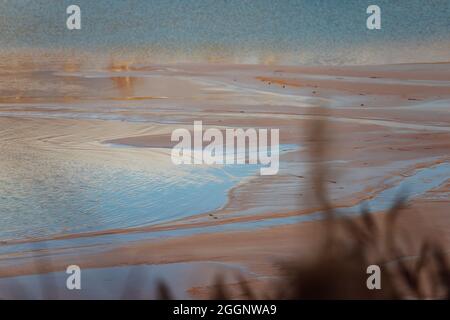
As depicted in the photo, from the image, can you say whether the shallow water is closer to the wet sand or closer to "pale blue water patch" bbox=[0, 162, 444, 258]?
the wet sand

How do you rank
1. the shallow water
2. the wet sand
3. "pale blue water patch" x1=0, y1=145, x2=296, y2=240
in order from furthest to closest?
"pale blue water patch" x1=0, y1=145, x2=296, y2=240 → the wet sand → the shallow water

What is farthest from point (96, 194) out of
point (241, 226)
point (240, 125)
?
point (240, 125)

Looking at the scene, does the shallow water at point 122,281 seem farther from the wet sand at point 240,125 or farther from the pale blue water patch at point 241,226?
the pale blue water patch at point 241,226

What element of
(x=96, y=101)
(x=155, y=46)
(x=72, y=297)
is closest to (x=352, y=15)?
(x=155, y=46)

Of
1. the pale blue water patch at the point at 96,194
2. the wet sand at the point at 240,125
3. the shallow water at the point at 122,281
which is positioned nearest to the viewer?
the shallow water at the point at 122,281

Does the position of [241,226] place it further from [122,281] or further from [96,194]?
[96,194]

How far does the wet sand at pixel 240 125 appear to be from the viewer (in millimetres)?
4734

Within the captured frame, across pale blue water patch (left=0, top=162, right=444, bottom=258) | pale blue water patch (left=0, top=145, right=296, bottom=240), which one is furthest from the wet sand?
pale blue water patch (left=0, top=145, right=296, bottom=240)

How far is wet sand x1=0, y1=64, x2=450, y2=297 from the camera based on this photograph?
4734 millimetres

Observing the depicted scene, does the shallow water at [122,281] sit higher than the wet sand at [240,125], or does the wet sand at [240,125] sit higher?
the wet sand at [240,125]

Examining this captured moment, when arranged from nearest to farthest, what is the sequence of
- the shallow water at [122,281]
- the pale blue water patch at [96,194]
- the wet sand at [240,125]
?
the shallow water at [122,281] < the wet sand at [240,125] < the pale blue water patch at [96,194]

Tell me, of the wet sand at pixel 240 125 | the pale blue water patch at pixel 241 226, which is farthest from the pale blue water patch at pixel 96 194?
the pale blue water patch at pixel 241 226

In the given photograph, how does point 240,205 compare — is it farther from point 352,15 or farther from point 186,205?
point 352,15

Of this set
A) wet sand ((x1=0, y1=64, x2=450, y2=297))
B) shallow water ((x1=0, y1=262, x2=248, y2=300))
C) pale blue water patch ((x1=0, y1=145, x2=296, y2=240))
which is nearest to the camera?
shallow water ((x1=0, y1=262, x2=248, y2=300))
